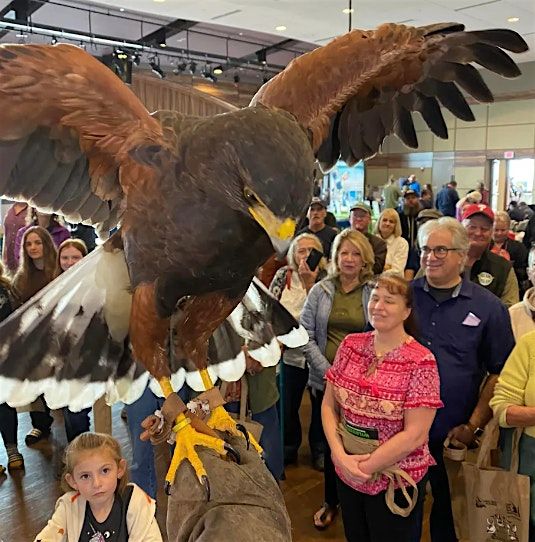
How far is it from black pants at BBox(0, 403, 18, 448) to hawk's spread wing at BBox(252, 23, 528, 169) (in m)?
2.49

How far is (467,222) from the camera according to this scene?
3111 mm

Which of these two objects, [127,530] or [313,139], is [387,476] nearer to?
[127,530]

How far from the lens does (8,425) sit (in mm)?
3428

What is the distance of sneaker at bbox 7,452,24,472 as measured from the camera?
3.41m

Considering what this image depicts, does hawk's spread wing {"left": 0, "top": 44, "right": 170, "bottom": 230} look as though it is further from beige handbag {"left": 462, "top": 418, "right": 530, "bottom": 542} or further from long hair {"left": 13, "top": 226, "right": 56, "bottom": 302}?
long hair {"left": 13, "top": 226, "right": 56, "bottom": 302}

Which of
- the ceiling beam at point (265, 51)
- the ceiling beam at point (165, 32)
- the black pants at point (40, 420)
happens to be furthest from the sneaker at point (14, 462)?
the ceiling beam at point (265, 51)

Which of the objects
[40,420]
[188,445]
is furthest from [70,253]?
[188,445]

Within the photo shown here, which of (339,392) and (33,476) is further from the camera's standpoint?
(33,476)

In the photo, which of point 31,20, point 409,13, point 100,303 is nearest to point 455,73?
point 100,303

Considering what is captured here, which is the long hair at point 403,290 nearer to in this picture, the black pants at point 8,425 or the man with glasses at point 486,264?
the man with glasses at point 486,264

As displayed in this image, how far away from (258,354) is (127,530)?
0.63m

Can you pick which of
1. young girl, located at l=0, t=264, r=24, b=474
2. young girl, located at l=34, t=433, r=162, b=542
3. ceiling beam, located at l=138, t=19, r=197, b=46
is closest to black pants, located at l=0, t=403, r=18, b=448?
young girl, located at l=0, t=264, r=24, b=474

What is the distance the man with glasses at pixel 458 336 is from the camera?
2.28m

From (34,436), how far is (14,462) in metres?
0.40
